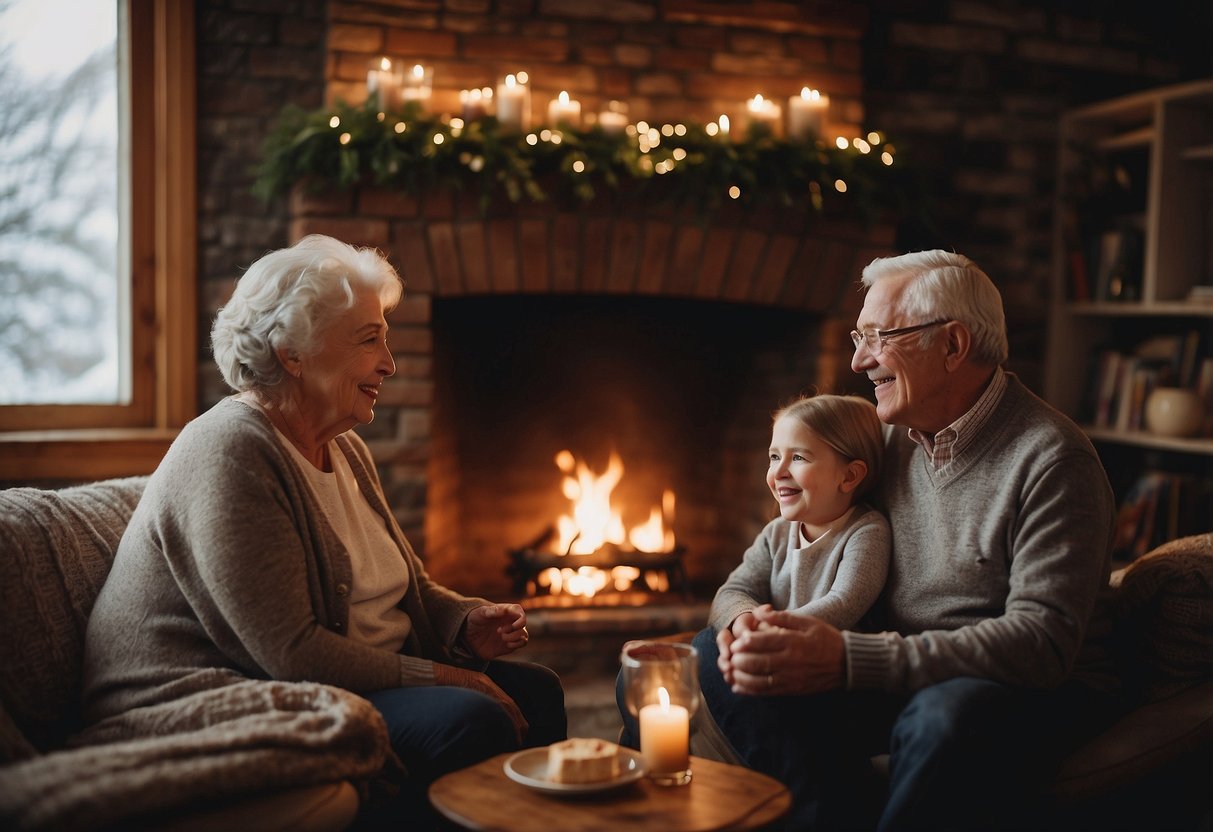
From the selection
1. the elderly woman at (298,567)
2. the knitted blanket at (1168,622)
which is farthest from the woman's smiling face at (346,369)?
the knitted blanket at (1168,622)

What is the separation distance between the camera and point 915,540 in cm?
187

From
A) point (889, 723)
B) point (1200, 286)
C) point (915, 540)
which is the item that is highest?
point (1200, 286)

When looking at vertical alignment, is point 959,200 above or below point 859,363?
above

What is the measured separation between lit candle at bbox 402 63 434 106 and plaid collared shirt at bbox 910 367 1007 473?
1.78m

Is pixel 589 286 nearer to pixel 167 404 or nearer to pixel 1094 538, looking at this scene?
pixel 167 404

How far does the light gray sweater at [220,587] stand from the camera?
1.62 metres

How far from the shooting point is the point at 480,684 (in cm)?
187

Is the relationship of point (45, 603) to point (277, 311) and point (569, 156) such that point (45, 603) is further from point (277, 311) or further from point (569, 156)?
point (569, 156)

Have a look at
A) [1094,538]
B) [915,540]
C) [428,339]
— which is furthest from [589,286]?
[1094,538]

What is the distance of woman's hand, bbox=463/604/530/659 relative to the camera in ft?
6.57

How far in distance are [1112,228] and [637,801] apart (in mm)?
2861

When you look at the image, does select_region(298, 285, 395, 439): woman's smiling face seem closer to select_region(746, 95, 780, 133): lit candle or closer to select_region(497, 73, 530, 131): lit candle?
select_region(497, 73, 530, 131): lit candle

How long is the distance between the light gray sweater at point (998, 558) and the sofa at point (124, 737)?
2.46 ft

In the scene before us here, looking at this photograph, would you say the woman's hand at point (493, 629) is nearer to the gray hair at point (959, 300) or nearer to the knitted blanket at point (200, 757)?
the knitted blanket at point (200, 757)
